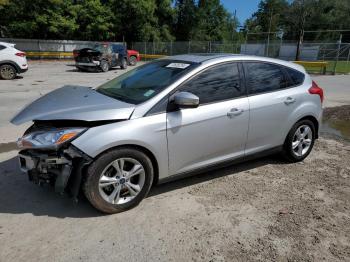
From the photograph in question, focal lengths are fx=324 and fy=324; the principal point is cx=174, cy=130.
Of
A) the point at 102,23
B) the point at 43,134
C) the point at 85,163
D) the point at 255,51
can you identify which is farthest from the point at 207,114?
the point at 102,23

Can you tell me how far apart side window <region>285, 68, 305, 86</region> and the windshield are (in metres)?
1.64

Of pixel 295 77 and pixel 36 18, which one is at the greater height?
pixel 36 18

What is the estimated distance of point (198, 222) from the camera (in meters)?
3.34

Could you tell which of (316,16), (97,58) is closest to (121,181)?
(97,58)

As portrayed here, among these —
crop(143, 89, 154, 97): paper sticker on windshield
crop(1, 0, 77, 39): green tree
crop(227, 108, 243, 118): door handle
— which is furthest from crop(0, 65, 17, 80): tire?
crop(1, 0, 77, 39): green tree

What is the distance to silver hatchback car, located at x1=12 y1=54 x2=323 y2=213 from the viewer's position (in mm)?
3180

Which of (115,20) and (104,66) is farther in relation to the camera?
(115,20)

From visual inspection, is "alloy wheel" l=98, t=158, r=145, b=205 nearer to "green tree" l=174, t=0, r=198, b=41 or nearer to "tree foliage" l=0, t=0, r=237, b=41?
"tree foliage" l=0, t=0, r=237, b=41

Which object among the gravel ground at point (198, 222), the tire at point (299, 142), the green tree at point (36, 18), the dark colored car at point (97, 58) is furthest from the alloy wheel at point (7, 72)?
the green tree at point (36, 18)

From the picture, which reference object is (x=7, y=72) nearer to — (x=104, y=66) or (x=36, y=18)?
(x=104, y=66)

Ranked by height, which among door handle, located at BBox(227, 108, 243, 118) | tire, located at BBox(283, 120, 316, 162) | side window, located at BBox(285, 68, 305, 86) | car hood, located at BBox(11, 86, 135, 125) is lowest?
tire, located at BBox(283, 120, 316, 162)

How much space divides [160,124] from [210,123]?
66cm

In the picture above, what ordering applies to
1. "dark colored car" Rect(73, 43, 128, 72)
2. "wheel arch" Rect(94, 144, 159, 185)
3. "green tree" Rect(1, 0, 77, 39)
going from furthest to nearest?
"green tree" Rect(1, 0, 77, 39)
"dark colored car" Rect(73, 43, 128, 72)
"wheel arch" Rect(94, 144, 159, 185)

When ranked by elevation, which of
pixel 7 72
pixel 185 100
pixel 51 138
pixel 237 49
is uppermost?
pixel 185 100
